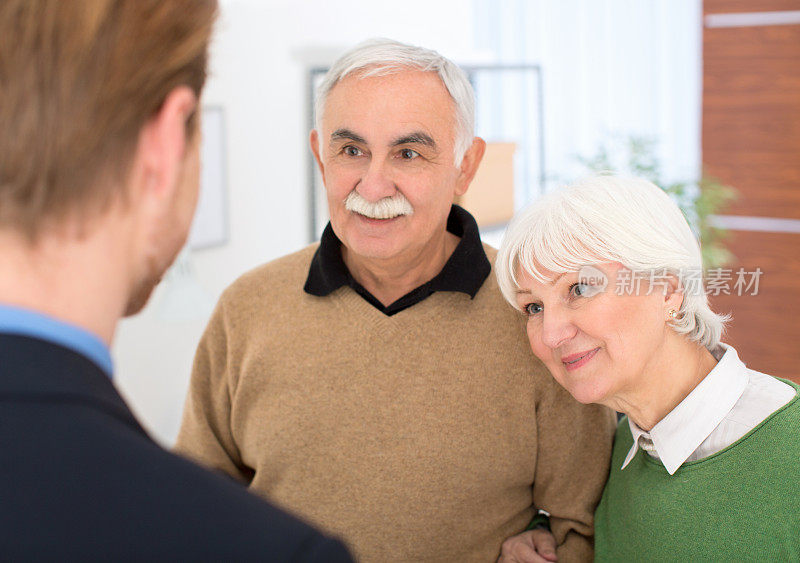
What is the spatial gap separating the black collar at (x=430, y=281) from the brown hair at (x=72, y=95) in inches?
39.5

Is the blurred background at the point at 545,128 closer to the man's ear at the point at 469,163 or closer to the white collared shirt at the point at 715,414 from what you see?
the man's ear at the point at 469,163

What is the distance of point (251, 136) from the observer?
12.5ft

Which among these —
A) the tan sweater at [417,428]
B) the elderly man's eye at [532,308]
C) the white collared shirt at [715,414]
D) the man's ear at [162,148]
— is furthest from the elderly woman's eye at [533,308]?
the man's ear at [162,148]

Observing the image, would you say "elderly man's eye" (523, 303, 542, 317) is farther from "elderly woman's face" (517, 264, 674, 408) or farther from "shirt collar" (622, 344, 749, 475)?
"shirt collar" (622, 344, 749, 475)

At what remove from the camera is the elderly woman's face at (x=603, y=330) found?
128 centimetres

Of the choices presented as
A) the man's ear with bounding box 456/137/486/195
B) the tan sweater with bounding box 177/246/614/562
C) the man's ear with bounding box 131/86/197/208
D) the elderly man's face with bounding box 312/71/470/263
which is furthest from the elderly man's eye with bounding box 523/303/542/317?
the man's ear with bounding box 131/86/197/208

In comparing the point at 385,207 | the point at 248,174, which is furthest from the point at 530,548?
the point at 248,174

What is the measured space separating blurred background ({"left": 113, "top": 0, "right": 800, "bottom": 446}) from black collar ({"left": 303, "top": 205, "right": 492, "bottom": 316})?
1590mm

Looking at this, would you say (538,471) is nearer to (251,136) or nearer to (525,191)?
(251,136)

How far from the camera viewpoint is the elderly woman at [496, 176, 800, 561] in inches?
48.1

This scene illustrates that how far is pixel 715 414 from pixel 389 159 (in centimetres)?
76

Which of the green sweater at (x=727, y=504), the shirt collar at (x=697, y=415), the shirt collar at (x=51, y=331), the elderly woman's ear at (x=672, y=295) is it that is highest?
the shirt collar at (x=51, y=331)

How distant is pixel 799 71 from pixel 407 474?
13.0 ft

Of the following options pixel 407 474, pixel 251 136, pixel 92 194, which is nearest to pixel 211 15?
pixel 92 194
